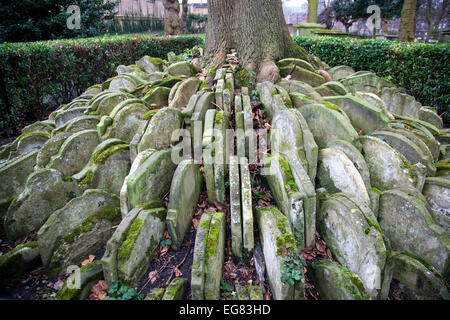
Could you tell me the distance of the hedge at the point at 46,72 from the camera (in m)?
6.96

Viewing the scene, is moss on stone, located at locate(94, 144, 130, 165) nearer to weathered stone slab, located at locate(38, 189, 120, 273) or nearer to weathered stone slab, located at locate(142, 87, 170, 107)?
weathered stone slab, located at locate(38, 189, 120, 273)

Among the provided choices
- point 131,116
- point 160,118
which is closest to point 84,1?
point 131,116

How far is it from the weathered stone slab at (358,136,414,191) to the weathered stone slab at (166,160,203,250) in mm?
2478

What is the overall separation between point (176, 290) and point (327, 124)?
10.1ft

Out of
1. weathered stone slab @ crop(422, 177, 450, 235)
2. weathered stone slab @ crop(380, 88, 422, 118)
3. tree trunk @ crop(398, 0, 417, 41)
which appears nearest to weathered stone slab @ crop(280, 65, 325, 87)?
weathered stone slab @ crop(380, 88, 422, 118)

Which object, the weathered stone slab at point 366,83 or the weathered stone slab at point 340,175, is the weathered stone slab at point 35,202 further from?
the weathered stone slab at point 366,83

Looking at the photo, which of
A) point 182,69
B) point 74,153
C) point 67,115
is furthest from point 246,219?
point 182,69

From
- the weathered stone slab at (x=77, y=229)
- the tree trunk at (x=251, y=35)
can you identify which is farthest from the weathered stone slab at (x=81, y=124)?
the tree trunk at (x=251, y=35)

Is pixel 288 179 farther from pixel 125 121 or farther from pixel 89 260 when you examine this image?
pixel 125 121

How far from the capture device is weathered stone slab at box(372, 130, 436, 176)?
12.5ft

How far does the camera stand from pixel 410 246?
3023 millimetres

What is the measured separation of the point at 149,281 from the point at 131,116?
2819mm

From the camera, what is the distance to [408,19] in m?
11.9
